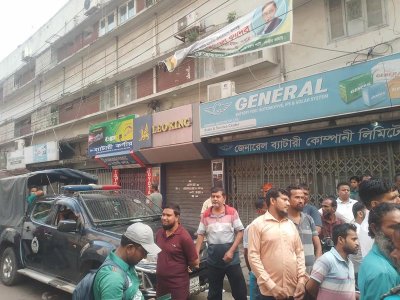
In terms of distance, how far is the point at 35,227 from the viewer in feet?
19.9

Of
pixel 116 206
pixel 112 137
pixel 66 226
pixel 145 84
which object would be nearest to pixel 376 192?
pixel 66 226

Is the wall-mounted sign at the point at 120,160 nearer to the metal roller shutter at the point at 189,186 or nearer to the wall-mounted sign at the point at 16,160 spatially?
the metal roller shutter at the point at 189,186

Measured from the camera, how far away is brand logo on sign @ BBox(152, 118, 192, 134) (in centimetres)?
1051

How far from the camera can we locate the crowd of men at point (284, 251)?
6.30 ft

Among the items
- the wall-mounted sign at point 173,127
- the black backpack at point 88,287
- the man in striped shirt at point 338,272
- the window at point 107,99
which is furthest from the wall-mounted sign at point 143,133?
the black backpack at point 88,287

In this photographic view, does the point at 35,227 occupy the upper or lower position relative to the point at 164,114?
lower

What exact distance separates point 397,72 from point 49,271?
22.7 ft

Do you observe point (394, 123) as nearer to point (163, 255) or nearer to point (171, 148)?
point (163, 255)

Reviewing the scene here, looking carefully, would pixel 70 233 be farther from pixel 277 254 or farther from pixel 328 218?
pixel 328 218

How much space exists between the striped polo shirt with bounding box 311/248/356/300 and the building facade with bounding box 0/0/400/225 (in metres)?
4.58

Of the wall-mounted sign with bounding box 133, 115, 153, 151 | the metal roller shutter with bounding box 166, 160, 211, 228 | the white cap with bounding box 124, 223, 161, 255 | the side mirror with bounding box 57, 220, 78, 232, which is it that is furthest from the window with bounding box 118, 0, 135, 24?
the white cap with bounding box 124, 223, 161, 255

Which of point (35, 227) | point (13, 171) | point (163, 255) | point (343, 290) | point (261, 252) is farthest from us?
point (13, 171)

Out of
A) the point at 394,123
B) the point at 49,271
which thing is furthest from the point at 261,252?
the point at 394,123

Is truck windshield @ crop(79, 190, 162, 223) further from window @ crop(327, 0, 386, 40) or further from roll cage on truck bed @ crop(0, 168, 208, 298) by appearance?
window @ crop(327, 0, 386, 40)
